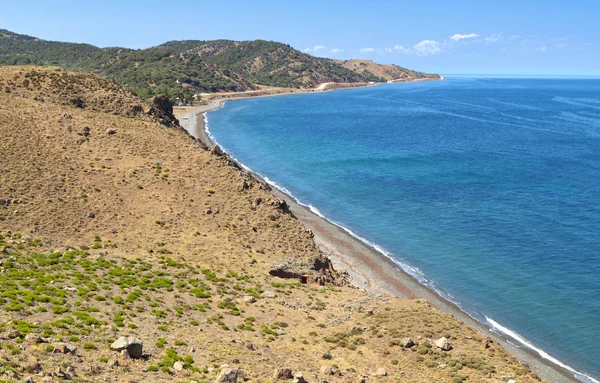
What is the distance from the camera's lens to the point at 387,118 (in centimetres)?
17888

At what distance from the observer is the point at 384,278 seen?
50188 mm

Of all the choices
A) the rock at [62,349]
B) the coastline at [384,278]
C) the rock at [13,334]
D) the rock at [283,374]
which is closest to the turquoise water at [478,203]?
the coastline at [384,278]

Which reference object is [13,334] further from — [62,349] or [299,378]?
[299,378]

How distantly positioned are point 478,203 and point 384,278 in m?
28.7

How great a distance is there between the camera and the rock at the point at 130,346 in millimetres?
24828

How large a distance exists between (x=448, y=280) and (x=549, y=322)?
1006 cm

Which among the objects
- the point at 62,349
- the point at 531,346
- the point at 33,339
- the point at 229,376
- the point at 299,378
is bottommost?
the point at 531,346

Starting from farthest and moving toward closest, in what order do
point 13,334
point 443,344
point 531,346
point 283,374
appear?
point 531,346
point 443,344
point 283,374
point 13,334

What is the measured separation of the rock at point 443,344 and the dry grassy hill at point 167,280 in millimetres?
269

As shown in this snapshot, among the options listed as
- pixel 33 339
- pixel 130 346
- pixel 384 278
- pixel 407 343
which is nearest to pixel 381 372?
pixel 407 343

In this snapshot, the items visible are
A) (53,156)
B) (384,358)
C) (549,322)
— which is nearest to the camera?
(384,358)

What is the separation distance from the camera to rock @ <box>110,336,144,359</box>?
24.8 metres

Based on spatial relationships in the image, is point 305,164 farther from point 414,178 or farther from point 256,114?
point 256,114

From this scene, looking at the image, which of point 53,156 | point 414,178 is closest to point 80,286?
point 53,156
